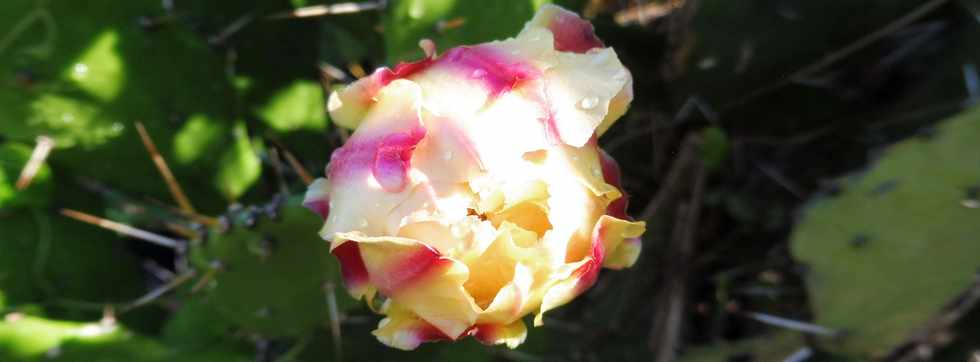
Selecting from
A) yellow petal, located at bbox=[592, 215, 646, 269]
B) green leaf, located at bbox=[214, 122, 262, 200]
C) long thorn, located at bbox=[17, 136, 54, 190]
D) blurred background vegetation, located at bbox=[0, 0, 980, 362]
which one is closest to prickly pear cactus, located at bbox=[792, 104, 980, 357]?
blurred background vegetation, located at bbox=[0, 0, 980, 362]

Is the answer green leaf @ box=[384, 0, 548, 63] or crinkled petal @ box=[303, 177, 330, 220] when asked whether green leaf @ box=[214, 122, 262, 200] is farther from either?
crinkled petal @ box=[303, 177, 330, 220]

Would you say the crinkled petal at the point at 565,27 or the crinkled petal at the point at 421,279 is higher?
the crinkled petal at the point at 565,27

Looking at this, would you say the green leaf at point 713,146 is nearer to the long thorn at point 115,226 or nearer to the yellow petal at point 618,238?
the yellow petal at point 618,238

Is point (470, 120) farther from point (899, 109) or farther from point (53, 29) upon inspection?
point (899, 109)

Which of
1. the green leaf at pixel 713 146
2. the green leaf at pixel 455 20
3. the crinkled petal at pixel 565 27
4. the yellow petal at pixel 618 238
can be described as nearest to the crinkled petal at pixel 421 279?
the yellow petal at pixel 618 238

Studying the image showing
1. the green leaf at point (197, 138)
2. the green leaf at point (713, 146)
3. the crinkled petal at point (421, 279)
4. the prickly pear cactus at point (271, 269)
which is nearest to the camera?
the crinkled petal at point (421, 279)

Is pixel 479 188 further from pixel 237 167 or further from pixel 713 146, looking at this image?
pixel 713 146

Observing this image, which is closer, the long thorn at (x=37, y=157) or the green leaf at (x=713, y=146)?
the long thorn at (x=37, y=157)
